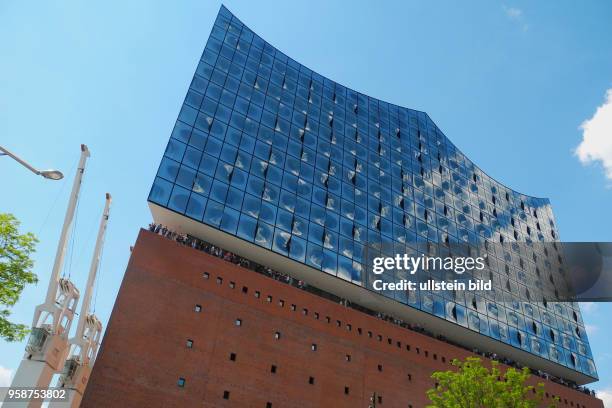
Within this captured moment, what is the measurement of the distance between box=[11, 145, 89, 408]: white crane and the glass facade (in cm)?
908

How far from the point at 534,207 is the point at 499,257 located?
15.2 metres

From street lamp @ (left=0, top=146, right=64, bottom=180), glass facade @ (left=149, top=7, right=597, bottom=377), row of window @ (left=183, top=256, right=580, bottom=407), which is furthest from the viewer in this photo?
glass facade @ (left=149, top=7, right=597, bottom=377)

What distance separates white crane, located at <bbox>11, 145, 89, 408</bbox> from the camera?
726 inches

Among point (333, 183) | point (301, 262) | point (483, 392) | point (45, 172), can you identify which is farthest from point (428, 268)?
point (45, 172)

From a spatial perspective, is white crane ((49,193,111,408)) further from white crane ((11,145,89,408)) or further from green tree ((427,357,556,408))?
green tree ((427,357,556,408))

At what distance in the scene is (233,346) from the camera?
26609 millimetres

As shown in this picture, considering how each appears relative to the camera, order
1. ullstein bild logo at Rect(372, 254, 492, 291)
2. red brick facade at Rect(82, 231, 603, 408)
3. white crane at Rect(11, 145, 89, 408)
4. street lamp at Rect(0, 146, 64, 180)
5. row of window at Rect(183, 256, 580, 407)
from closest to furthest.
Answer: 1. street lamp at Rect(0, 146, 64, 180)
2. white crane at Rect(11, 145, 89, 408)
3. red brick facade at Rect(82, 231, 603, 408)
4. row of window at Rect(183, 256, 580, 407)
5. ullstein bild logo at Rect(372, 254, 492, 291)

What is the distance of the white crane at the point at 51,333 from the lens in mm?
18438

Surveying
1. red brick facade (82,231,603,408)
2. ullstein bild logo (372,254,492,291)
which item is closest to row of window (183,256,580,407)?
red brick facade (82,231,603,408)

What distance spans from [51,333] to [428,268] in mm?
30232

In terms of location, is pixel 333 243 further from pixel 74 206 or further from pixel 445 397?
pixel 74 206

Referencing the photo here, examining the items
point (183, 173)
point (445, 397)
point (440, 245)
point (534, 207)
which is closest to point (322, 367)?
point (445, 397)

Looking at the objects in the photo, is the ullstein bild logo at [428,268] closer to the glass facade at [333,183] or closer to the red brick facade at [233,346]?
the glass facade at [333,183]

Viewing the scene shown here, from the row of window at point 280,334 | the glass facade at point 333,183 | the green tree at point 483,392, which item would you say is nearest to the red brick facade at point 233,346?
the row of window at point 280,334
